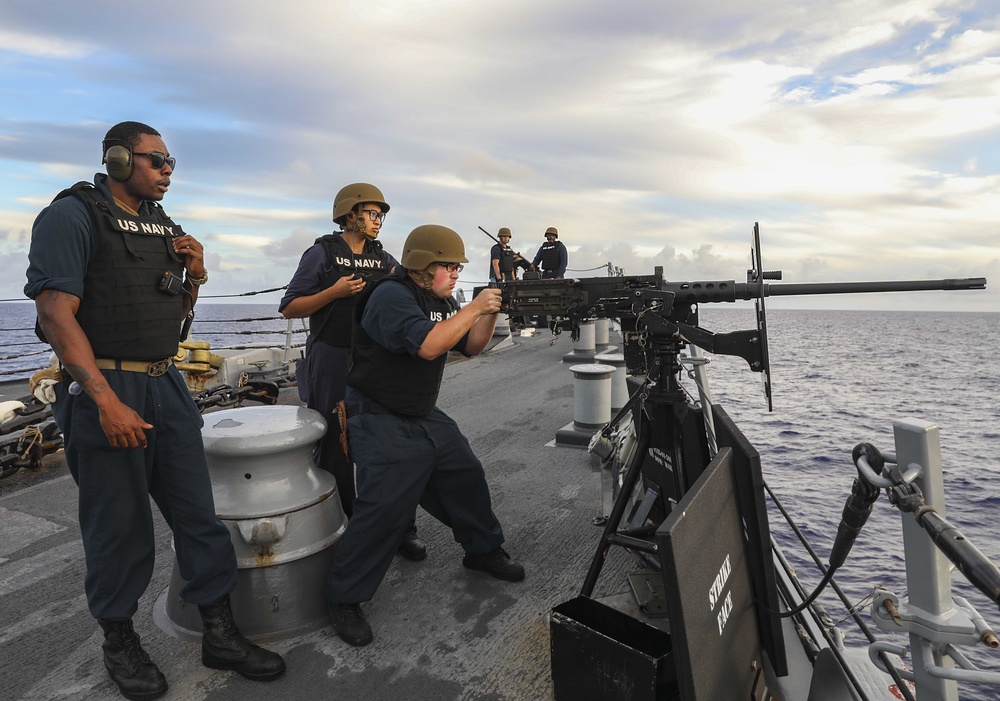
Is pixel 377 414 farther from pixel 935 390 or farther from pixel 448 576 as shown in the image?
pixel 935 390

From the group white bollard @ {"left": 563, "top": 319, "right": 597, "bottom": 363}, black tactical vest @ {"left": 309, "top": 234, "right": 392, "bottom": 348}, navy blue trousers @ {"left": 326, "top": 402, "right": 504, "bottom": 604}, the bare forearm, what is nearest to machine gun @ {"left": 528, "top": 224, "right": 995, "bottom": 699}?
navy blue trousers @ {"left": 326, "top": 402, "right": 504, "bottom": 604}

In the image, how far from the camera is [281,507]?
3.15 m

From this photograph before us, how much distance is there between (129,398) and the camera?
106 inches

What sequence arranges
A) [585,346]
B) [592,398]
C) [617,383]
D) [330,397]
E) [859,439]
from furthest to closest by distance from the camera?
[859,439] < [585,346] < [617,383] < [592,398] < [330,397]

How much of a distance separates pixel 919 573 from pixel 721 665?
2.34ft

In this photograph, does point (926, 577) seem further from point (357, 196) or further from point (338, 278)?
point (357, 196)

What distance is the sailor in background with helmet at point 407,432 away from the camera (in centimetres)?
325

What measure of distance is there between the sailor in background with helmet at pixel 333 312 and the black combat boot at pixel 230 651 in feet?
3.96

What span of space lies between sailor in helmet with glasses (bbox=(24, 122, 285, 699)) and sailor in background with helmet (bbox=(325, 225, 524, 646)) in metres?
0.56

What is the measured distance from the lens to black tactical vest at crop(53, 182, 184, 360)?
264cm

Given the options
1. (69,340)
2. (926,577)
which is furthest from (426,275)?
(926,577)

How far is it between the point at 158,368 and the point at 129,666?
130 cm

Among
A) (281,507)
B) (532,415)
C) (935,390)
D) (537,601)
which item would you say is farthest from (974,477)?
(935,390)

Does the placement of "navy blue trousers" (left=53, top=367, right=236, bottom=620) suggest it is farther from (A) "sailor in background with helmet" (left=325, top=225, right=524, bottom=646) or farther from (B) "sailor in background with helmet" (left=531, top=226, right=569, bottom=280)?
(B) "sailor in background with helmet" (left=531, top=226, right=569, bottom=280)
